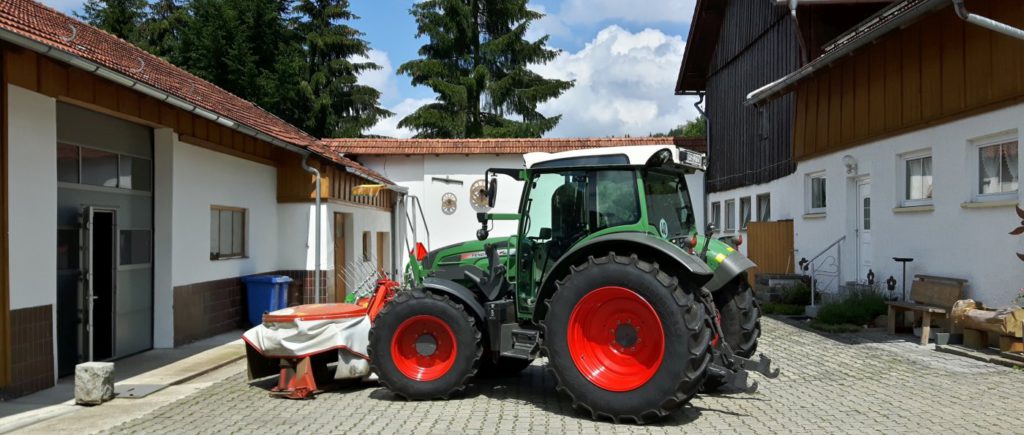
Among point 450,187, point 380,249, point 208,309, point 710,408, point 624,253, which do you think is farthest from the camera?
point 450,187

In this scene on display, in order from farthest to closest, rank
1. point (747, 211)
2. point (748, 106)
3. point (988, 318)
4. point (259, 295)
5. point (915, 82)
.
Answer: point (747, 211), point (748, 106), point (259, 295), point (915, 82), point (988, 318)

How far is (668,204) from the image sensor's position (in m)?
6.70

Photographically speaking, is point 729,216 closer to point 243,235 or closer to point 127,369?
point 243,235

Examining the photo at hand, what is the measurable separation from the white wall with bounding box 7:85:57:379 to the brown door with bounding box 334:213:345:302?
7428mm

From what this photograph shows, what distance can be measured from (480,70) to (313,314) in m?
22.5

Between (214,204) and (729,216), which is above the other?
(214,204)

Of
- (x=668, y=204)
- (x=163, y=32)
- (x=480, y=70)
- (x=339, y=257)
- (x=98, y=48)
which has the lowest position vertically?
(x=339, y=257)

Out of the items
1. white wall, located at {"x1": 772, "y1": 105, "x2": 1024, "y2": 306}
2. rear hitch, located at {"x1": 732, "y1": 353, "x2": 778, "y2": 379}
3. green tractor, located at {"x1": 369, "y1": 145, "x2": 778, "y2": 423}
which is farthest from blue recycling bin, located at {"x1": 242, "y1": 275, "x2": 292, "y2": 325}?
white wall, located at {"x1": 772, "y1": 105, "x2": 1024, "y2": 306}

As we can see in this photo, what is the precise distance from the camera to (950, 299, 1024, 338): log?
8.01 meters

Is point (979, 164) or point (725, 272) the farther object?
point (979, 164)

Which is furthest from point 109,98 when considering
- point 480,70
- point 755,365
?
point 480,70

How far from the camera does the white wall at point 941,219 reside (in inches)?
344

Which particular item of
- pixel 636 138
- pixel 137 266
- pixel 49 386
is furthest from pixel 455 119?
pixel 49 386

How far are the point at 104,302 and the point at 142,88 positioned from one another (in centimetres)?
273
